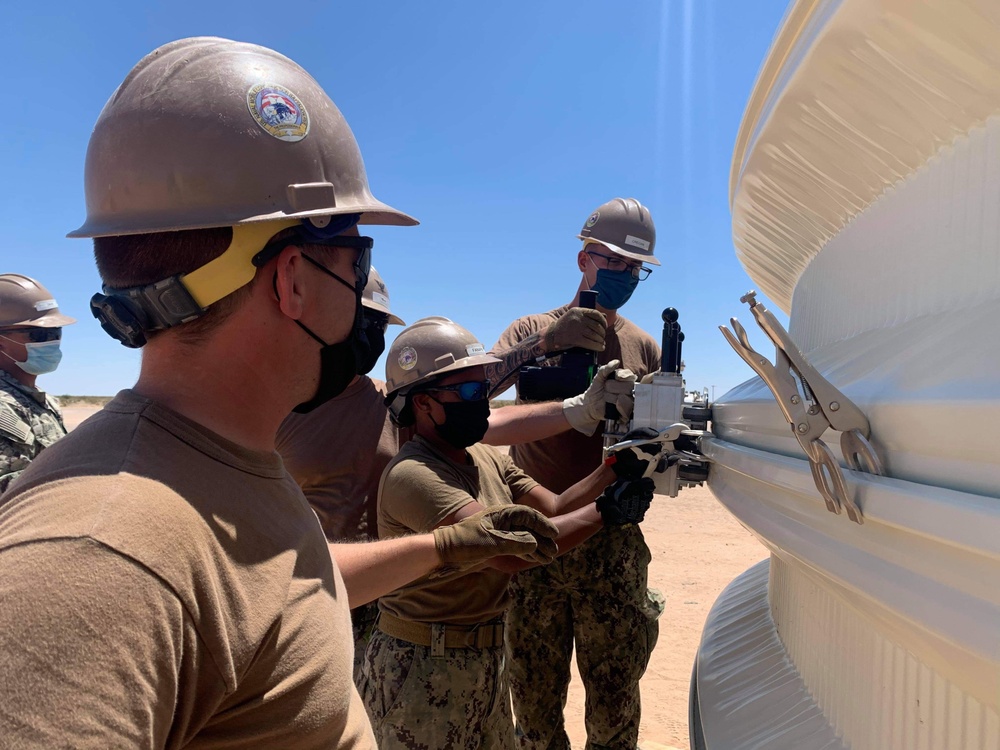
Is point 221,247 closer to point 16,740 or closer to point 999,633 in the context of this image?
point 16,740

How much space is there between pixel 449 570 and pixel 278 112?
1.55 meters

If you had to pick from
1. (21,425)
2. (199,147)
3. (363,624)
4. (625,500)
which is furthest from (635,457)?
(21,425)

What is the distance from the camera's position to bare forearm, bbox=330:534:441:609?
1757 millimetres

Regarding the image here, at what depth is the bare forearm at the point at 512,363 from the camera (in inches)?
132

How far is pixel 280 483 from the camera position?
1168 mm

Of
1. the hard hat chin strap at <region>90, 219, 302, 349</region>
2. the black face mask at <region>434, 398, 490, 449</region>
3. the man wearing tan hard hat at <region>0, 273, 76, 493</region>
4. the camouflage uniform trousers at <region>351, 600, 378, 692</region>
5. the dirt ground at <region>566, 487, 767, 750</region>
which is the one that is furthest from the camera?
the man wearing tan hard hat at <region>0, 273, 76, 493</region>

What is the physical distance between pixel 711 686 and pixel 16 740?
1469mm

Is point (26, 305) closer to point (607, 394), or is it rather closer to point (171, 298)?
point (607, 394)

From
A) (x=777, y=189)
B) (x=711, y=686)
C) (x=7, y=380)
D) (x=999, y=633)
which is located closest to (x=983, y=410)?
(x=999, y=633)

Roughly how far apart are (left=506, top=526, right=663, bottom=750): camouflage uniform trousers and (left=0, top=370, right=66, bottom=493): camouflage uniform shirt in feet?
11.2

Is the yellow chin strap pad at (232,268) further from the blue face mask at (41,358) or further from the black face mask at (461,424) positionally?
the blue face mask at (41,358)

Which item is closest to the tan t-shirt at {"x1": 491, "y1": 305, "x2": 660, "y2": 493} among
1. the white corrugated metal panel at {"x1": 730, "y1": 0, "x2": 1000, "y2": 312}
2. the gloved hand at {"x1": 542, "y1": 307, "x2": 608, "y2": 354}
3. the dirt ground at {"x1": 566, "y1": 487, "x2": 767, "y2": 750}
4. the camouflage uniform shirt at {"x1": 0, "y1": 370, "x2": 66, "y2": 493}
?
the gloved hand at {"x1": 542, "y1": 307, "x2": 608, "y2": 354}

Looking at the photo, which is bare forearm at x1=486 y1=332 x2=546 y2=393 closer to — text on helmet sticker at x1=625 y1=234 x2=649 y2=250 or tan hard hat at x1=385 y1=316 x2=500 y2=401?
tan hard hat at x1=385 y1=316 x2=500 y2=401

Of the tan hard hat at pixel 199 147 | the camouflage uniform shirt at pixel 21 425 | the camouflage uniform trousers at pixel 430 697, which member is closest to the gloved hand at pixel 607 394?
the camouflage uniform trousers at pixel 430 697
